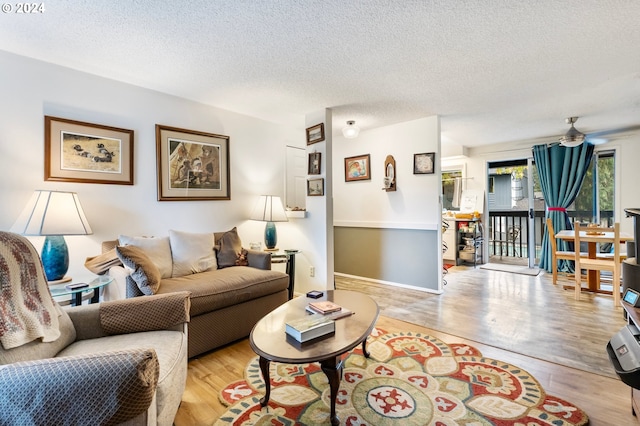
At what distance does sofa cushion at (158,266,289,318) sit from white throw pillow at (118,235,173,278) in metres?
0.12

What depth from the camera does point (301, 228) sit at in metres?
3.74

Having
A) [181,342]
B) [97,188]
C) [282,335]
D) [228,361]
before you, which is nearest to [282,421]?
[282,335]

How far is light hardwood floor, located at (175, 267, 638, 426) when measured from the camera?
5.45ft

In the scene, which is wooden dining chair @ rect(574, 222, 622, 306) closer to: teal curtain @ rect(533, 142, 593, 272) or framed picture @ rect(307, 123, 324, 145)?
teal curtain @ rect(533, 142, 593, 272)

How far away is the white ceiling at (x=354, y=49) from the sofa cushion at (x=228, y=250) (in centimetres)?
147

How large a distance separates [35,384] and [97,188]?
2.13 metres

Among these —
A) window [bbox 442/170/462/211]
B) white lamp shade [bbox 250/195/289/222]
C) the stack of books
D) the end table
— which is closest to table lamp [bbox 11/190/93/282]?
the end table

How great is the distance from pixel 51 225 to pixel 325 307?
6.39 ft

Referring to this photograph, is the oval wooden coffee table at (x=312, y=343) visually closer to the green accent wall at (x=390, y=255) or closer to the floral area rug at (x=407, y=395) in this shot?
the floral area rug at (x=407, y=395)

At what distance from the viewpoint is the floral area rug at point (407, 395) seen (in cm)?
149

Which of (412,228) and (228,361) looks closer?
(228,361)

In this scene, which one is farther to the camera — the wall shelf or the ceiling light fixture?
the ceiling light fixture

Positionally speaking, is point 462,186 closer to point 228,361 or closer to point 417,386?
point 417,386

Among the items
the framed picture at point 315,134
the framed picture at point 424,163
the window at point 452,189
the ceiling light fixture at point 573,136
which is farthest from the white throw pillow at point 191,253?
the window at point 452,189
